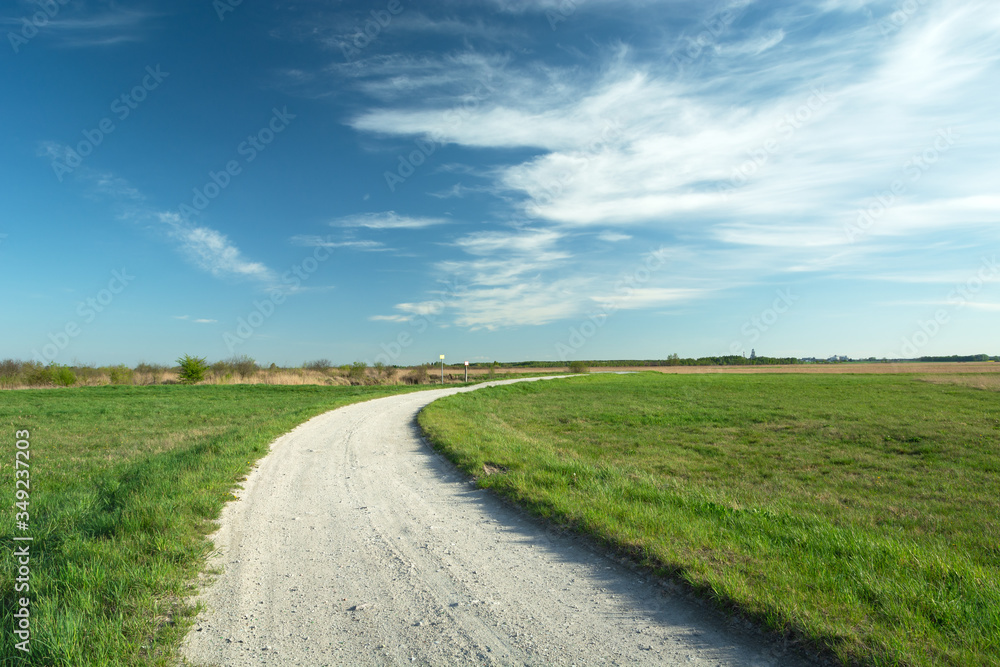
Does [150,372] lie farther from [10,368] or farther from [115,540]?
[115,540]

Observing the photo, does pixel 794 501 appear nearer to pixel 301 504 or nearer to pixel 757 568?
pixel 757 568

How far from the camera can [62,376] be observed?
163ft

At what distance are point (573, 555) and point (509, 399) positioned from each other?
28.0 metres

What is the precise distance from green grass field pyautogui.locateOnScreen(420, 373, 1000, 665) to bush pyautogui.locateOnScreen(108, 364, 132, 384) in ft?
165

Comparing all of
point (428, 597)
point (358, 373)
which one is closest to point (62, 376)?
point (358, 373)

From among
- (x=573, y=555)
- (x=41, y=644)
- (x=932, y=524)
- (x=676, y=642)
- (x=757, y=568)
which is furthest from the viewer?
(x=932, y=524)

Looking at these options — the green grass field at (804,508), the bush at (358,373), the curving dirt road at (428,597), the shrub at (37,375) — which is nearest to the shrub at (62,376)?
the shrub at (37,375)

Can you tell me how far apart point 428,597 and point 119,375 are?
6431cm

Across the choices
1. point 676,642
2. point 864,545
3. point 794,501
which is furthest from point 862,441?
point 676,642

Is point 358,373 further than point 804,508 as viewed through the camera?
Yes

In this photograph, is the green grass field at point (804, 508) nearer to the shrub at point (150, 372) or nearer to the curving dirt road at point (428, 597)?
the curving dirt road at point (428, 597)

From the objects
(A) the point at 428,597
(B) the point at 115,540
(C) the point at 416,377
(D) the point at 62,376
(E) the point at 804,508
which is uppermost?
(D) the point at 62,376

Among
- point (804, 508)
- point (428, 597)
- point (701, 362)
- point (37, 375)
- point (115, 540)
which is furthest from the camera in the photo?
point (701, 362)

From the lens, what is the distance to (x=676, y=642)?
380cm
